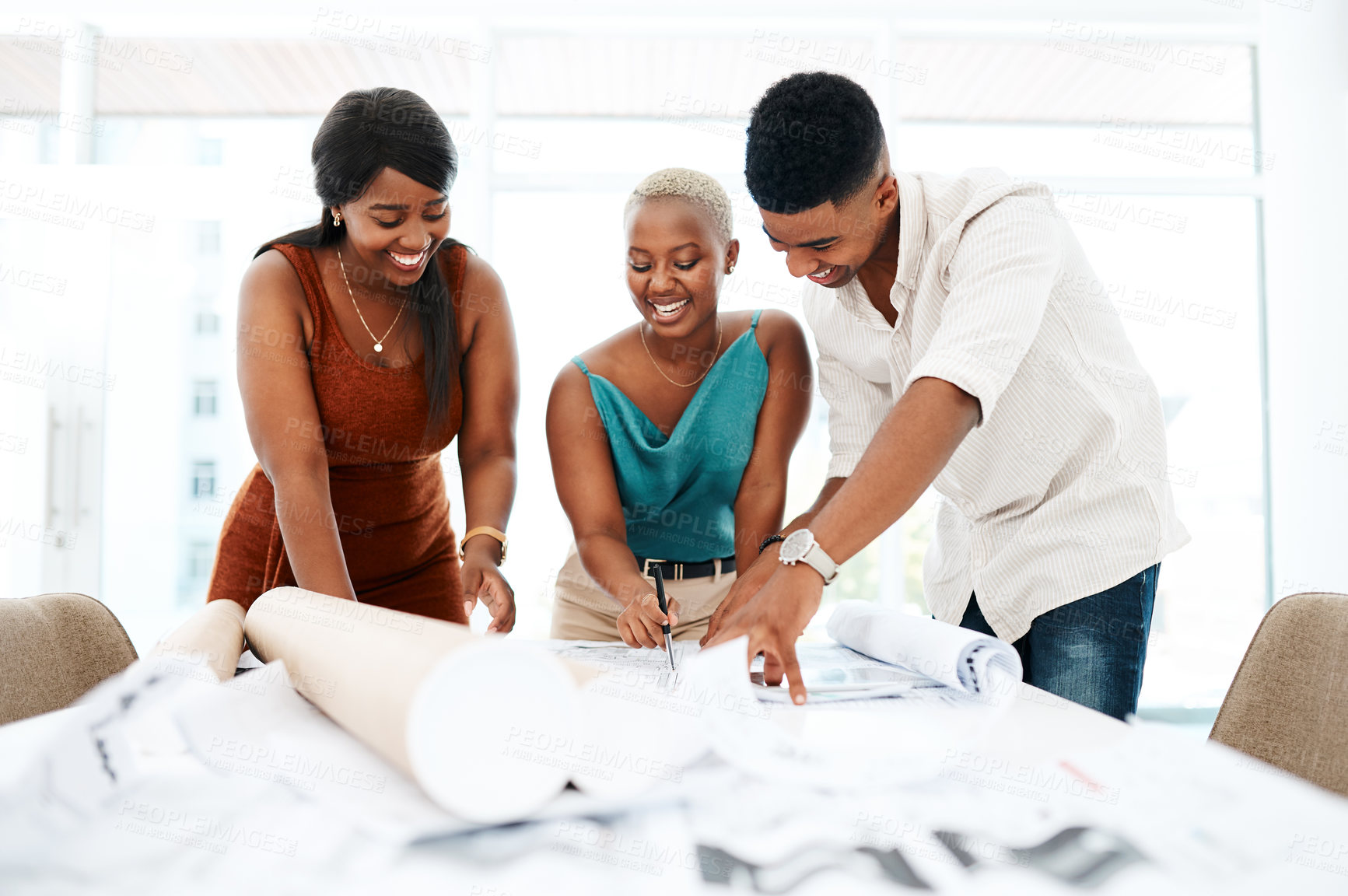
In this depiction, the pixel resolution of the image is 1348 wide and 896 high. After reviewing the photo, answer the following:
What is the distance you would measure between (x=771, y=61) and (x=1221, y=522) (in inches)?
111

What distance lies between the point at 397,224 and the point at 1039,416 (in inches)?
39.6

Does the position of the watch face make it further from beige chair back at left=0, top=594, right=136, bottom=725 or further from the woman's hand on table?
beige chair back at left=0, top=594, right=136, bottom=725

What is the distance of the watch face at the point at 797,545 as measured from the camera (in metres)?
0.94

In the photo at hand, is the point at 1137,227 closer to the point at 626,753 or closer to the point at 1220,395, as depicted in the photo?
the point at 1220,395

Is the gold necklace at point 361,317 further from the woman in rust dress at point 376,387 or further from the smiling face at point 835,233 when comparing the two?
the smiling face at point 835,233

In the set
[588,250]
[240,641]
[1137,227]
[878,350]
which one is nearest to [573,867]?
[240,641]

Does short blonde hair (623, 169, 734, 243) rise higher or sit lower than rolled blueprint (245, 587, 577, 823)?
higher

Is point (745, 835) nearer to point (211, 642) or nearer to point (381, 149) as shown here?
point (211, 642)

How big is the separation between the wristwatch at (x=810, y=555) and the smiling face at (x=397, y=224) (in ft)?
2.70

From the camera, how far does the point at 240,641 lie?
3.47ft

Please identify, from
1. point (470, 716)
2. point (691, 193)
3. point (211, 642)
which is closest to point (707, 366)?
point (691, 193)

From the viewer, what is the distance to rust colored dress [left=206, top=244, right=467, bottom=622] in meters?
1.44

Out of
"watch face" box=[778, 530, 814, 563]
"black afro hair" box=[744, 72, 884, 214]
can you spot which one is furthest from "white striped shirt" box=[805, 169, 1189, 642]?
"watch face" box=[778, 530, 814, 563]

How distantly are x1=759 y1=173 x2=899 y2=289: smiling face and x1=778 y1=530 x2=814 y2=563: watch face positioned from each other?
0.44 meters
